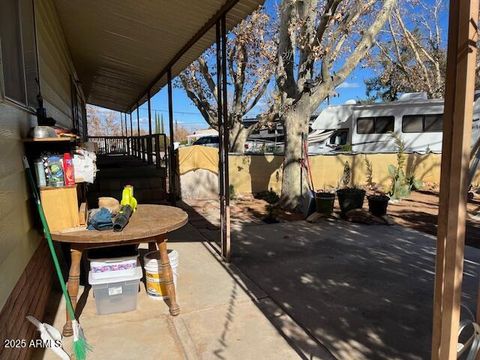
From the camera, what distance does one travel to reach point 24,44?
275cm

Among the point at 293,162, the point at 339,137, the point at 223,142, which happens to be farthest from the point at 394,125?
the point at 223,142

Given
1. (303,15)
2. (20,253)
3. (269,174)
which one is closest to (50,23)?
(20,253)

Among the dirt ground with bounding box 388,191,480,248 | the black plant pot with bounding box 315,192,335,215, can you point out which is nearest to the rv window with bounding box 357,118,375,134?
the dirt ground with bounding box 388,191,480,248

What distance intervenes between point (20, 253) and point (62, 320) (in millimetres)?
974

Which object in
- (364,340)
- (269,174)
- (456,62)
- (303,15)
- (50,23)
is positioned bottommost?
(364,340)

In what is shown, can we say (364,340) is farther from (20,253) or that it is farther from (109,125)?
(109,125)

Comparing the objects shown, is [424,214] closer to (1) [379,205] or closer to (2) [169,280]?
(1) [379,205]

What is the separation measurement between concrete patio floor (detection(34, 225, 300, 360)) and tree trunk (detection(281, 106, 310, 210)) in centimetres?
431

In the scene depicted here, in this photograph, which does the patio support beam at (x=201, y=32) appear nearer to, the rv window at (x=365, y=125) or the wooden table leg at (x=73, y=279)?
the wooden table leg at (x=73, y=279)

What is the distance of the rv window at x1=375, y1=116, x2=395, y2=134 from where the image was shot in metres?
12.6

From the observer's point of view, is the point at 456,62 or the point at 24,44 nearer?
the point at 456,62

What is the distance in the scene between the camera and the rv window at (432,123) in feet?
39.7

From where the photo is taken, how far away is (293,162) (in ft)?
25.3

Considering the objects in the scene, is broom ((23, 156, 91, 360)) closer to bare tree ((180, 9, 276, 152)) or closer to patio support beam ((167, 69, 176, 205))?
patio support beam ((167, 69, 176, 205))
